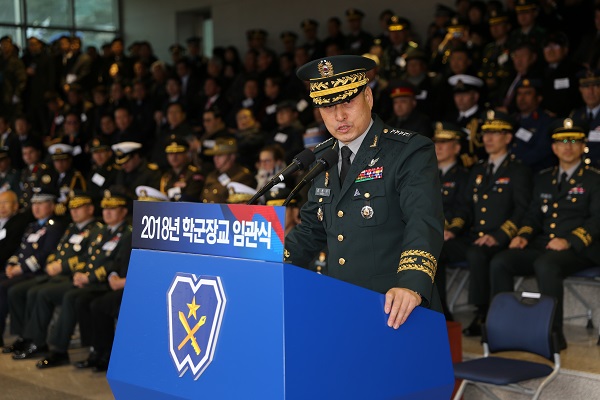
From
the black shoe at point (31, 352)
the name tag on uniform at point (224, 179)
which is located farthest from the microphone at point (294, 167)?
the name tag on uniform at point (224, 179)

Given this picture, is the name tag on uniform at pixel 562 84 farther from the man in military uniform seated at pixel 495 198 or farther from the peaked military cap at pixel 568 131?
the peaked military cap at pixel 568 131

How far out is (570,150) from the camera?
19.1 ft

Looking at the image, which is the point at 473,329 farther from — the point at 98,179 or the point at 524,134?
the point at 98,179

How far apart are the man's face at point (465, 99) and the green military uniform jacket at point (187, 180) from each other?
2629 mm

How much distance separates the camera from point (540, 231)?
19.8 feet

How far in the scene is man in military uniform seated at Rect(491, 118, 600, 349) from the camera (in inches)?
215

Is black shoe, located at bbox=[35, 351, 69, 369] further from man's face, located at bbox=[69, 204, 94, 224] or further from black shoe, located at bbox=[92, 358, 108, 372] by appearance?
man's face, located at bbox=[69, 204, 94, 224]

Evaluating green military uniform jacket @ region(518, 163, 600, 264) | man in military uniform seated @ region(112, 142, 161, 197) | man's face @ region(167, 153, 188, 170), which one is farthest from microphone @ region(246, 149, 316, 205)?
man in military uniform seated @ region(112, 142, 161, 197)

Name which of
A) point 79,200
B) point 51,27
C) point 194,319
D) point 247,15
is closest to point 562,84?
point 79,200

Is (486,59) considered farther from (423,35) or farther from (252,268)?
(252,268)

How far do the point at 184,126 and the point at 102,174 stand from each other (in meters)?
1.25

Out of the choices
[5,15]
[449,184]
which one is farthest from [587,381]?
[5,15]

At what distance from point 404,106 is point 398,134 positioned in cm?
526

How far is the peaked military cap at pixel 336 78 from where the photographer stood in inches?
96.8
